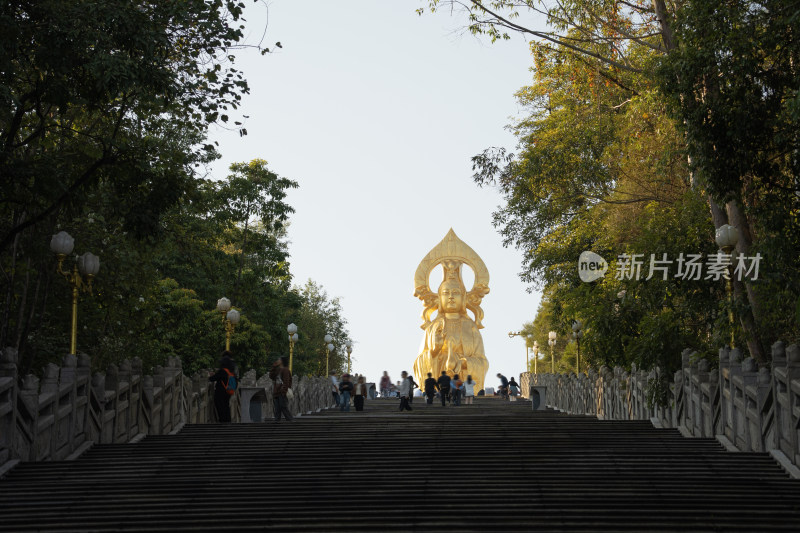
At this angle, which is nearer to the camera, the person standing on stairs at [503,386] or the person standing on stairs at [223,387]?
the person standing on stairs at [223,387]

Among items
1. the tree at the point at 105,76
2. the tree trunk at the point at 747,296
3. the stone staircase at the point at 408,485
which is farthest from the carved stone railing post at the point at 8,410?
the tree trunk at the point at 747,296

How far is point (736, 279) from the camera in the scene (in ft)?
56.5

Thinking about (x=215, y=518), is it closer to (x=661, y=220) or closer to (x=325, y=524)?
(x=325, y=524)

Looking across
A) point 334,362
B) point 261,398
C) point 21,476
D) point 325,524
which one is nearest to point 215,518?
point 325,524

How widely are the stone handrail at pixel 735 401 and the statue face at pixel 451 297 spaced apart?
95.5 ft

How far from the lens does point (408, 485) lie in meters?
9.56

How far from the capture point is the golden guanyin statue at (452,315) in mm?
47750

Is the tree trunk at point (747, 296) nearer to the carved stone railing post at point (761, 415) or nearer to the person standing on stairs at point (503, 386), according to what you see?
the carved stone railing post at point (761, 415)

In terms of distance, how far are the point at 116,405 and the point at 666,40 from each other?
12071mm

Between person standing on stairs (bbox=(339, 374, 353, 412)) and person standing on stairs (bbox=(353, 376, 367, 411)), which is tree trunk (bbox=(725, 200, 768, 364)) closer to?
person standing on stairs (bbox=(353, 376, 367, 411))

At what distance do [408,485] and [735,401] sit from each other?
4703 millimetres

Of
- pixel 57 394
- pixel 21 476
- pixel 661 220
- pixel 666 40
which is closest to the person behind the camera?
pixel 21 476

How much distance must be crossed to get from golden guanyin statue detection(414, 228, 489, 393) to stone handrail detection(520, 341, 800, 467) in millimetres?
28262

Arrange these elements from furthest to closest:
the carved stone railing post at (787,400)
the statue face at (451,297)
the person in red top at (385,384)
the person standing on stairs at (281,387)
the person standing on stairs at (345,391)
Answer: the statue face at (451,297) < the person in red top at (385,384) < the person standing on stairs at (345,391) < the person standing on stairs at (281,387) < the carved stone railing post at (787,400)
